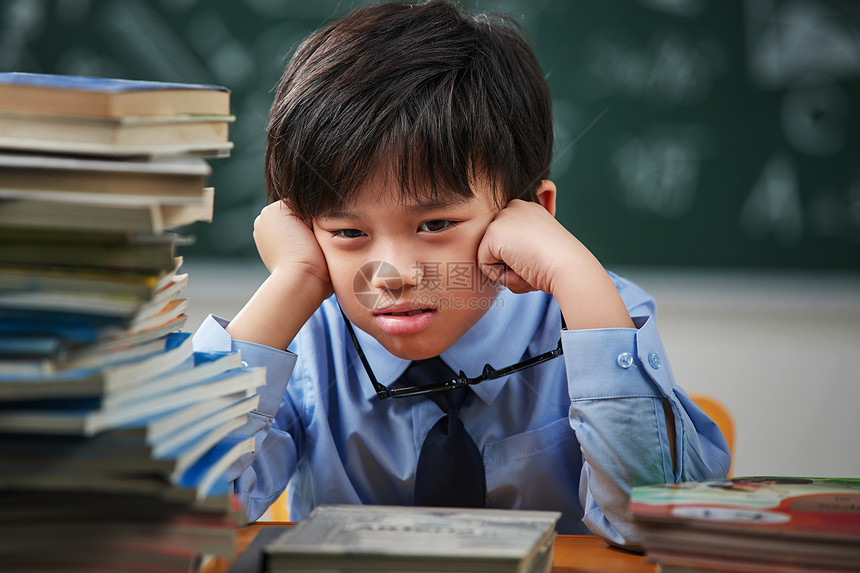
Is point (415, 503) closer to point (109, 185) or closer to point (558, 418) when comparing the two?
point (558, 418)

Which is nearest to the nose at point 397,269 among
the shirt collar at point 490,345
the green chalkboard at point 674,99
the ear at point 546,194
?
the shirt collar at point 490,345

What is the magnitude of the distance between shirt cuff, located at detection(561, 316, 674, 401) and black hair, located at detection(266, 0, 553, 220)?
248mm

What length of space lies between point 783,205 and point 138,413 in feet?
7.75

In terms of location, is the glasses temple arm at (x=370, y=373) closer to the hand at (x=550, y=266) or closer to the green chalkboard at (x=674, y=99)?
the hand at (x=550, y=266)

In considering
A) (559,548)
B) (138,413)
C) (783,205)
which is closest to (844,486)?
(559,548)

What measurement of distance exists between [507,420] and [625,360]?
0.29 m

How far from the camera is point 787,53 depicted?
2438 millimetres

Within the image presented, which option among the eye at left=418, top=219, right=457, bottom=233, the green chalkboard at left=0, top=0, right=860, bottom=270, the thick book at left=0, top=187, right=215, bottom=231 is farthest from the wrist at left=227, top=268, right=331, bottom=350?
the green chalkboard at left=0, top=0, right=860, bottom=270

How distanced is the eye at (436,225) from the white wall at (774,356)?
1.67m

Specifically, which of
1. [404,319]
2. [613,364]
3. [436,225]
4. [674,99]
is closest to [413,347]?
[404,319]

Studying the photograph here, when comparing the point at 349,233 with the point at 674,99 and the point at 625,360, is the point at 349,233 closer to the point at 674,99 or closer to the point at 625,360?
the point at 625,360

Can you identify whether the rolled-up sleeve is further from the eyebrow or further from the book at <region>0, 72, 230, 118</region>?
the book at <region>0, 72, 230, 118</region>

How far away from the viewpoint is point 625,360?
0.88m

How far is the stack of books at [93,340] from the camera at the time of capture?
54cm
